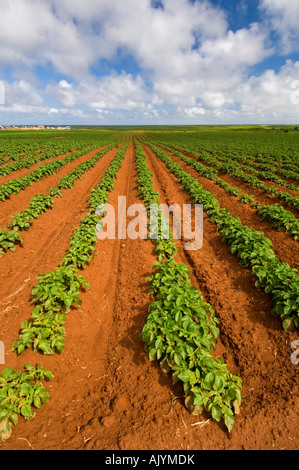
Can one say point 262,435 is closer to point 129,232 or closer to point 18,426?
point 18,426

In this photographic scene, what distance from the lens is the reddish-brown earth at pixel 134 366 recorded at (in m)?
2.70

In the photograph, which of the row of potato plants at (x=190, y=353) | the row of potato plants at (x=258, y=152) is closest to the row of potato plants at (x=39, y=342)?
the row of potato plants at (x=190, y=353)

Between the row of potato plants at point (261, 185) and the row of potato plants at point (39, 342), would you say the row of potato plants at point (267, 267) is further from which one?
the row of potato plants at point (39, 342)

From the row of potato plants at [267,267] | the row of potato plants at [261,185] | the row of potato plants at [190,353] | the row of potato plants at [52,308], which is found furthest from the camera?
the row of potato plants at [261,185]

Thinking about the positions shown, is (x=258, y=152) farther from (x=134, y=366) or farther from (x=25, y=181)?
(x=134, y=366)

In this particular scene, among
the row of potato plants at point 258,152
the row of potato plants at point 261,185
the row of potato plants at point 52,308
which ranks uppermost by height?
the row of potato plants at point 258,152

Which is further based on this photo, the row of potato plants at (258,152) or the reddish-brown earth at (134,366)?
the row of potato plants at (258,152)

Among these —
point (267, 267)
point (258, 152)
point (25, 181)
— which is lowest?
point (267, 267)

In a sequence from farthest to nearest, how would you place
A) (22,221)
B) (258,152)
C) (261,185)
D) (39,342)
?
(258,152), (261,185), (22,221), (39,342)

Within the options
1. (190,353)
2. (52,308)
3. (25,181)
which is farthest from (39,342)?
(25,181)

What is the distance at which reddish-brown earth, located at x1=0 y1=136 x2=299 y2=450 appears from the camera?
8.86 ft

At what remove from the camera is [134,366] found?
361 centimetres
